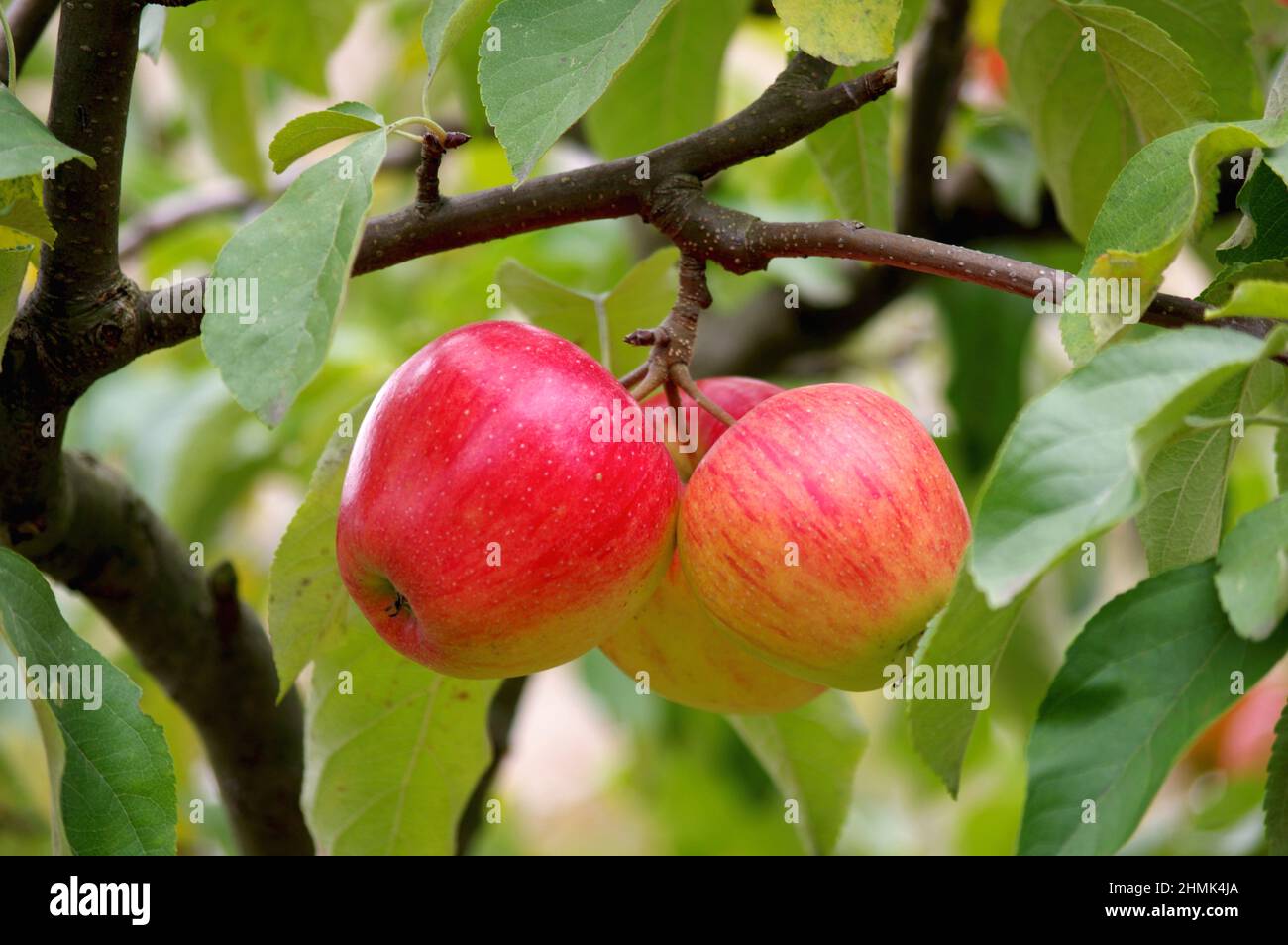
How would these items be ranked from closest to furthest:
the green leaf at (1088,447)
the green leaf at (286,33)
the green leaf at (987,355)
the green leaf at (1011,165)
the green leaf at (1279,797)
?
the green leaf at (1088,447), the green leaf at (1279,797), the green leaf at (286,33), the green leaf at (1011,165), the green leaf at (987,355)

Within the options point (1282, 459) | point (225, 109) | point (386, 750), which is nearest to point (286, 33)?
point (225, 109)

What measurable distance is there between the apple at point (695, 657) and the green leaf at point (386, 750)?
156mm

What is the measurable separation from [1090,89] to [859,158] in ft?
0.50

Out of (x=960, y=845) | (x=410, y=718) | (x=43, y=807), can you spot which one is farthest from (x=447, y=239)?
(x=960, y=845)

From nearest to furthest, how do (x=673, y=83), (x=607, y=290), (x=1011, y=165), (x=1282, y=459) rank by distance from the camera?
(x=1282, y=459) < (x=673, y=83) < (x=1011, y=165) < (x=607, y=290)

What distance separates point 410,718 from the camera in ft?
2.72

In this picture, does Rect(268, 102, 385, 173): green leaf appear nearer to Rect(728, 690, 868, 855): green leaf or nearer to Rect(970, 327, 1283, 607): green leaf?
Rect(970, 327, 1283, 607): green leaf

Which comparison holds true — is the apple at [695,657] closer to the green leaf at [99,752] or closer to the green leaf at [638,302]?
the green leaf at [638,302]

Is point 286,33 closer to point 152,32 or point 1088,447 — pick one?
point 152,32

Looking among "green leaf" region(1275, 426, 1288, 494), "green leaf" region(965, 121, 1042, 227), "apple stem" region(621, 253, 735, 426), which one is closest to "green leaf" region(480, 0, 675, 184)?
"apple stem" region(621, 253, 735, 426)

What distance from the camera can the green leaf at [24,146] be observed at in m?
0.51

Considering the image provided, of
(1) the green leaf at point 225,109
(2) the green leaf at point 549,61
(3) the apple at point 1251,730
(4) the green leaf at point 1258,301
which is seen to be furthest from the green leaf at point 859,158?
(3) the apple at point 1251,730

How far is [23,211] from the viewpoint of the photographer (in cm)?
57

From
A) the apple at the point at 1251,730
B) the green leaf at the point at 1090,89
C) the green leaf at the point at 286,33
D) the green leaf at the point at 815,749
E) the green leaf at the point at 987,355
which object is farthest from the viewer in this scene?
the apple at the point at 1251,730
